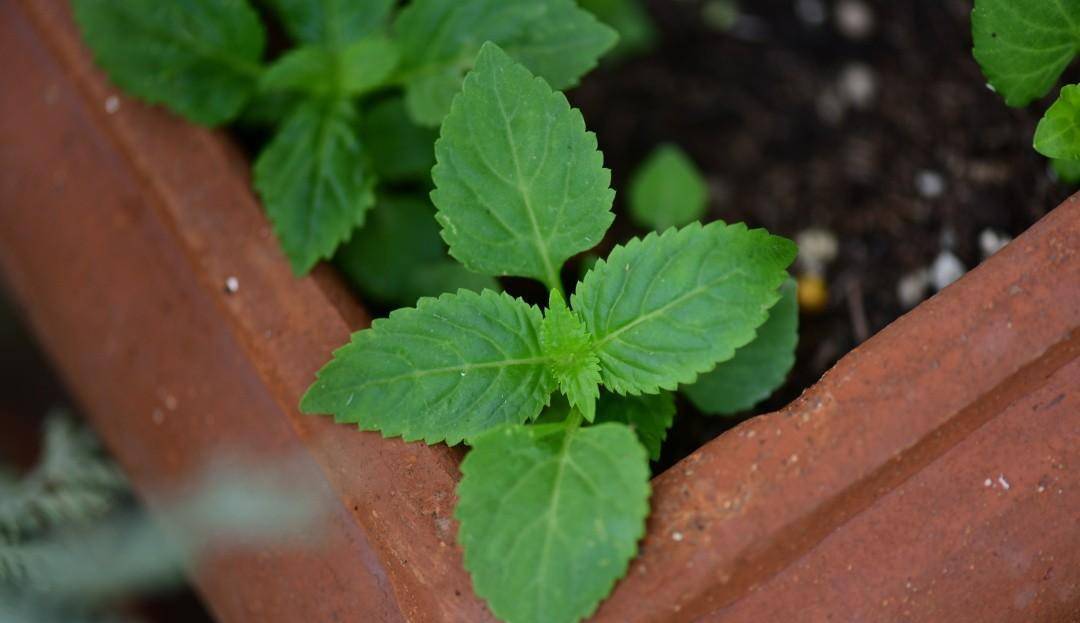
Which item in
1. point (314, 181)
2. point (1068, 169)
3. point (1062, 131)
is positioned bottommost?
point (1068, 169)

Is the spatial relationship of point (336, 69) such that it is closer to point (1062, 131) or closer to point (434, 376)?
point (434, 376)

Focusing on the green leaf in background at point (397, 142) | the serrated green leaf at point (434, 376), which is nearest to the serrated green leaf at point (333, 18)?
the green leaf in background at point (397, 142)

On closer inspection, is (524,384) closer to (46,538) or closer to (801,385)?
(801,385)

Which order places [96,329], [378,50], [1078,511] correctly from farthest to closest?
[96,329] < [378,50] < [1078,511]

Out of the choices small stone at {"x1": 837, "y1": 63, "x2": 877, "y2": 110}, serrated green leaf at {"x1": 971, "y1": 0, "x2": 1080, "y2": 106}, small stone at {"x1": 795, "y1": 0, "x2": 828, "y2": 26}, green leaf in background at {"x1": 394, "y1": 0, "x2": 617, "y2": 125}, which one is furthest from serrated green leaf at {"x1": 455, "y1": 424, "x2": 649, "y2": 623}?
small stone at {"x1": 795, "y1": 0, "x2": 828, "y2": 26}

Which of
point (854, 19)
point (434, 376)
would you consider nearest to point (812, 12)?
point (854, 19)

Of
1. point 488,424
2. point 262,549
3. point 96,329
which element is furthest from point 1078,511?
point 96,329
